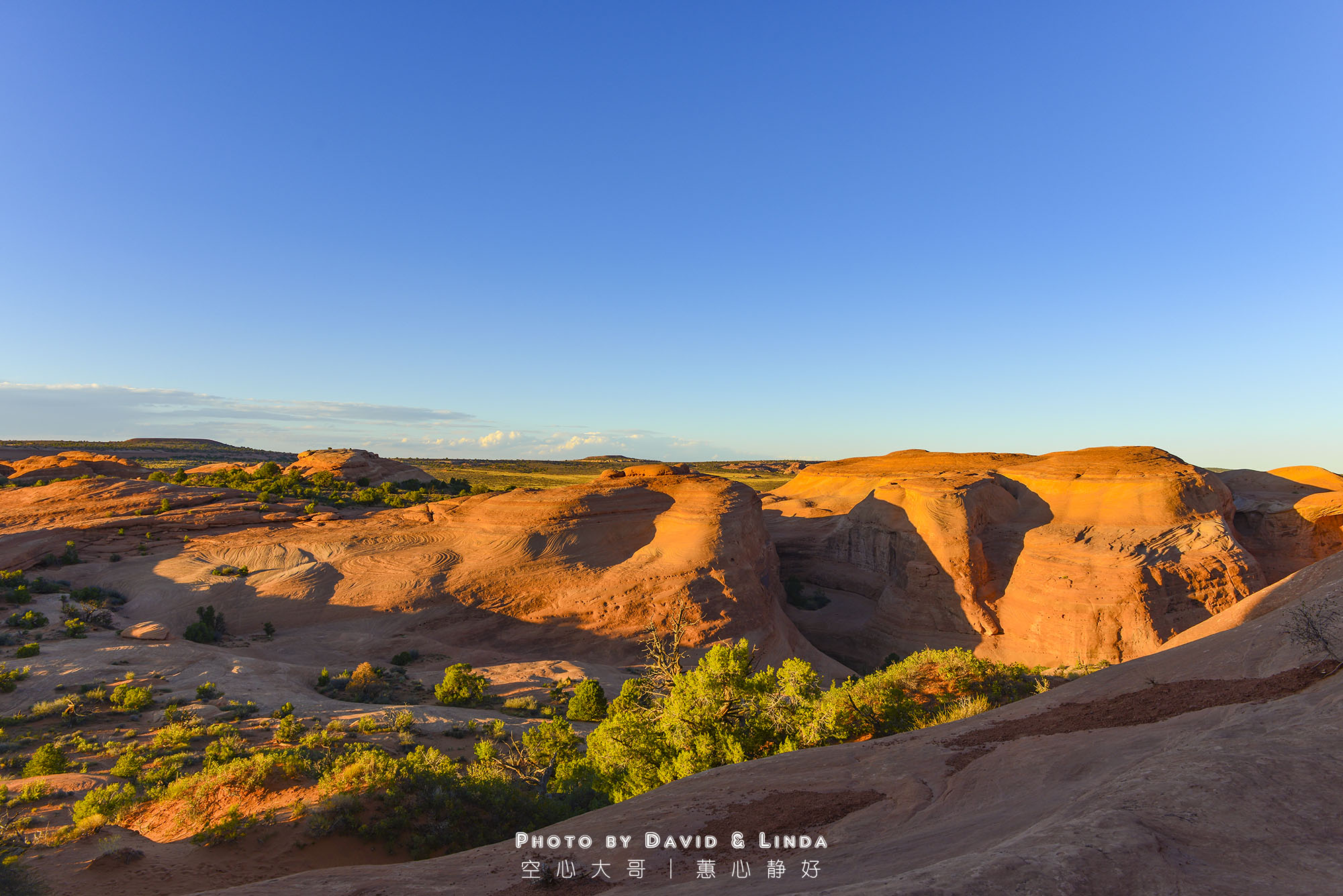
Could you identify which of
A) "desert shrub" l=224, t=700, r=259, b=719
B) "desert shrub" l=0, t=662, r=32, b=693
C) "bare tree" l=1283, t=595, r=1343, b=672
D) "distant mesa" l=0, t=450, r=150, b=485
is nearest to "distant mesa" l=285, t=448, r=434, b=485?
"distant mesa" l=0, t=450, r=150, b=485

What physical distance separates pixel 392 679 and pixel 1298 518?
40.2 metres

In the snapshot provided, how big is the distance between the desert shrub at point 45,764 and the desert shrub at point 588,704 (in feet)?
35.9

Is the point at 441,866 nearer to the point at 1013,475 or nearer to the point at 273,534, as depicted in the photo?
the point at 273,534

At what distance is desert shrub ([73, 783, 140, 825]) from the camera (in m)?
9.60

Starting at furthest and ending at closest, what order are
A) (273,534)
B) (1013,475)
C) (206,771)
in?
1. (1013,475)
2. (273,534)
3. (206,771)

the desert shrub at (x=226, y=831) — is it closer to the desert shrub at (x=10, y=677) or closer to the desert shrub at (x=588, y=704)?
the desert shrub at (x=588, y=704)

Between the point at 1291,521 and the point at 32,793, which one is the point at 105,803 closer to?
the point at 32,793

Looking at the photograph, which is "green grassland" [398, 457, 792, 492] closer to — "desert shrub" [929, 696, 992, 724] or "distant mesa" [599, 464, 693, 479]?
"distant mesa" [599, 464, 693, 479]

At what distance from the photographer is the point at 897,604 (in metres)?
31.3

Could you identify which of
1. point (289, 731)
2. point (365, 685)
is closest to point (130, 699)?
point (289, 731)

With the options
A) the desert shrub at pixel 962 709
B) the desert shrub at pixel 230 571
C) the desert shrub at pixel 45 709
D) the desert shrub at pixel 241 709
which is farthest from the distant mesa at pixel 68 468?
the desert shrub at pixel 962 709

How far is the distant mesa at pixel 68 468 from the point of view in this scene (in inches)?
1646

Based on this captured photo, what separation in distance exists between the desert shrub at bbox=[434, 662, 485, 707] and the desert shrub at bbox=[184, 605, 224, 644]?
397 inches

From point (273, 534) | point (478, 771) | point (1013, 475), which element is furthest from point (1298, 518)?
point (273, 534)
